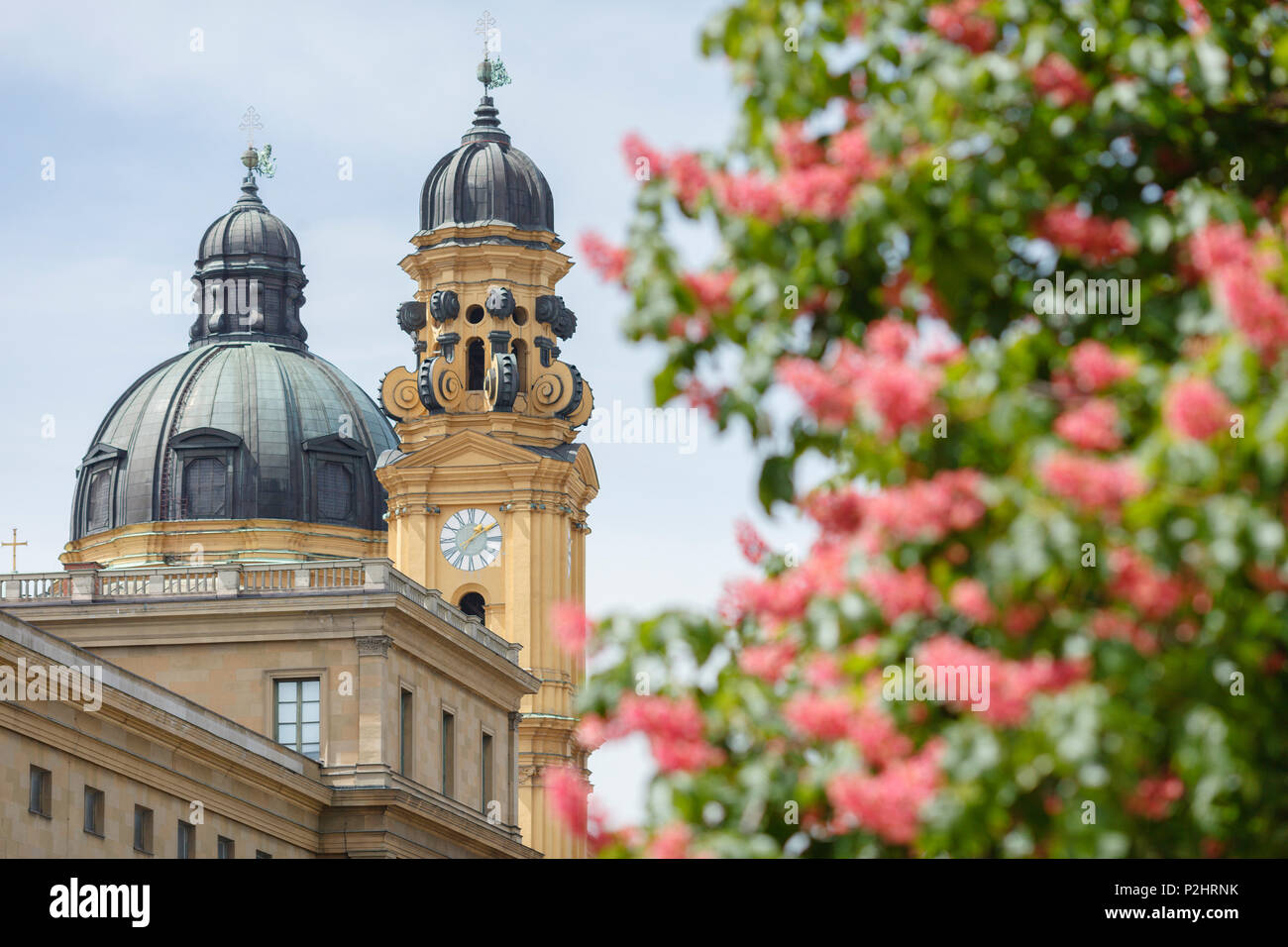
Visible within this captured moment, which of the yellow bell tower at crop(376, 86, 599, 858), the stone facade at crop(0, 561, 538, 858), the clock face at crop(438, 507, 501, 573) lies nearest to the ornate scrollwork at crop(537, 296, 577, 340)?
the yellow bell tower at crop(376, 86, 599, 858)

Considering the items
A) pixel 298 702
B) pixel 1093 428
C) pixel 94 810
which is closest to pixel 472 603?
pixel 298 702

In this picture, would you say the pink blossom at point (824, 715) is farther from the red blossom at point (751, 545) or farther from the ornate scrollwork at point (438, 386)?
the ornate scrollwork at point (438, 386)

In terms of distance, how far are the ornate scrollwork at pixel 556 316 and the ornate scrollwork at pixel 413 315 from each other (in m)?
4.84

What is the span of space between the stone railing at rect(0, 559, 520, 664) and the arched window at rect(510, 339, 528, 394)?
1268 inches

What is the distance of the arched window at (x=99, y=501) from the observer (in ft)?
365

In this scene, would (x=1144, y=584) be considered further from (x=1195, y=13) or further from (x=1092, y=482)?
(x=1195, y=13)

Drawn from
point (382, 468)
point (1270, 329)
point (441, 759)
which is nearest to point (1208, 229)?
point (1270, 329)

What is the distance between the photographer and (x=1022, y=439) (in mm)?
11922

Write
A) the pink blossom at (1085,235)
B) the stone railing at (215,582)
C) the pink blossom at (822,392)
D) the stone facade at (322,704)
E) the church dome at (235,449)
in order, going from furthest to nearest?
1. the church dome at (235,449)
2. the stone railing at (215,582)
3. the stone facade at (322,704)
4. the pink blossom at (1085,235)
5. the pink blossom at (822,392)

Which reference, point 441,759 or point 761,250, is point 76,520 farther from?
point 761,250

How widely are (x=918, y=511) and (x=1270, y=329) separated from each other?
1.74 metres

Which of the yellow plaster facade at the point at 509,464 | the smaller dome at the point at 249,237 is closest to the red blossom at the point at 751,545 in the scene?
the yellow plaster facade at the point at 509,464

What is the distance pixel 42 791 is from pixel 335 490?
59721 mm

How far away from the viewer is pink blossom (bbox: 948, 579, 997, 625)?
11789 millimetres
